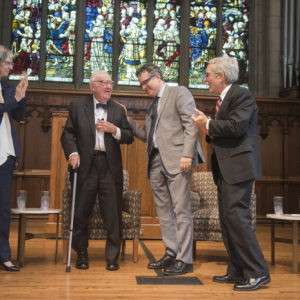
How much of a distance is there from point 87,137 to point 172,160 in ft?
2.47

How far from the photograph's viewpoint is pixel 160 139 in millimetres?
3543

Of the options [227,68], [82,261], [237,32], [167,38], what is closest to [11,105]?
[82,261]

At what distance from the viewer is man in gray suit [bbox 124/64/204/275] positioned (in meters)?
3.42

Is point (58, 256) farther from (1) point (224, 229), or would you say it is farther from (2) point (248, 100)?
(2) point (248, 100)

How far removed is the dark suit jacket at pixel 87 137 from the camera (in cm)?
367

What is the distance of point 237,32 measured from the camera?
32.0ft

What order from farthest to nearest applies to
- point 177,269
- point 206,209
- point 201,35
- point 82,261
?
point 201,35, point 206,209, point 82,261, point 177,269

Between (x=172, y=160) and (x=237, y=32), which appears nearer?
(x=172, y=160)

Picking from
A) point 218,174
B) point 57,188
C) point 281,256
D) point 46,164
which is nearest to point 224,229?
point 218,174

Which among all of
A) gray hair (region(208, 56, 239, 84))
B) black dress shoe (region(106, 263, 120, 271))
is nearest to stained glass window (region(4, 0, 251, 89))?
black dress shoe (region(106, 263, 120, 271))

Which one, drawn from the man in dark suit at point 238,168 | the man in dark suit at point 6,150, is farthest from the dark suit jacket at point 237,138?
the man in dark suit at point 6,150

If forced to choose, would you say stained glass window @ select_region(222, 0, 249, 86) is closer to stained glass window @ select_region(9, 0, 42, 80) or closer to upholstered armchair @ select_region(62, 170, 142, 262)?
stained glass window @ select_region(9, 0, 42, 80)

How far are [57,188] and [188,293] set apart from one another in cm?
307

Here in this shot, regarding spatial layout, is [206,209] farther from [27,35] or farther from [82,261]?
[27,35]
